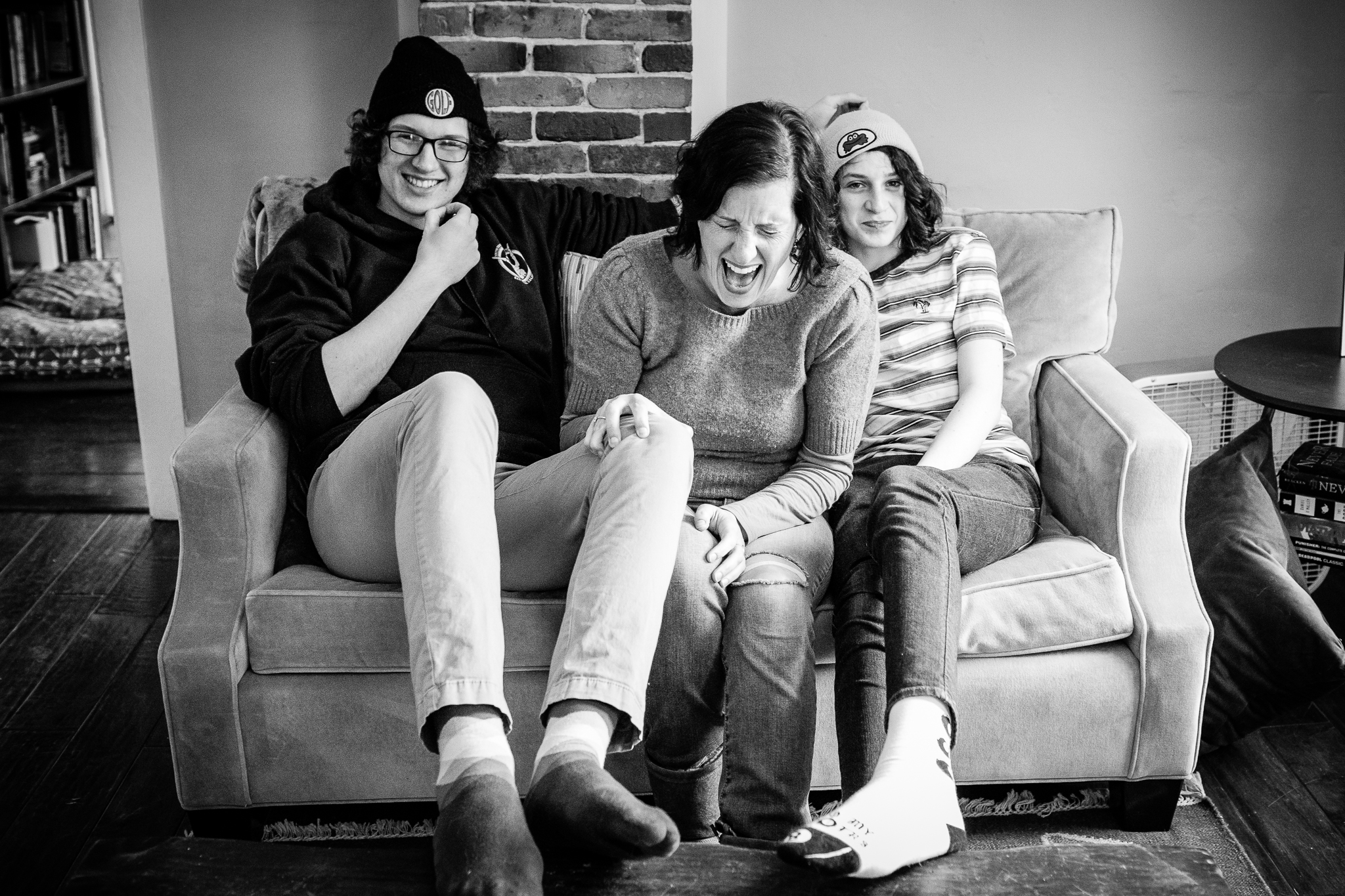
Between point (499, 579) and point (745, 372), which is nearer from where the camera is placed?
point (499, 579)

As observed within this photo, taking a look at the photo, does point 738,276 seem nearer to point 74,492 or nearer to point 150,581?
point 150,581

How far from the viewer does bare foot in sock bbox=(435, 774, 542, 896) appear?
1.21 m

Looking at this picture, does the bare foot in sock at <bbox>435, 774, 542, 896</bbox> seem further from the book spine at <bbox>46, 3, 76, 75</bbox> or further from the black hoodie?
the book spine at <bbox>46, 3, 76, 75</bbox>

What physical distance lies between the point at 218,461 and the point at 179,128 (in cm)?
140

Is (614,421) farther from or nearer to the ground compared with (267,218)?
nearer to the ground

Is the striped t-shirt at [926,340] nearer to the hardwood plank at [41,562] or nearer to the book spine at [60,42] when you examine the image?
the hardwood plank at [41,562]

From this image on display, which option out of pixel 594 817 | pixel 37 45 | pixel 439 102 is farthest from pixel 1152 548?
pixel 37 45

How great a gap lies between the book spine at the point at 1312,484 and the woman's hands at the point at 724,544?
1327 millimetres

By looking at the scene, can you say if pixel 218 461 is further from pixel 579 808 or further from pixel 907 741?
pixel 907 741

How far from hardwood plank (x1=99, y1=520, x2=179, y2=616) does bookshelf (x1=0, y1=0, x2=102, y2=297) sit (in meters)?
1.88

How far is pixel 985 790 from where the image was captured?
6.45 feet

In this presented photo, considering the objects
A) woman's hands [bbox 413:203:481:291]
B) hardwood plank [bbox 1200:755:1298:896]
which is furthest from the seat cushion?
woman's hands [bbox 413:203:481:291]

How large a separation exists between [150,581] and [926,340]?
5.74 ft

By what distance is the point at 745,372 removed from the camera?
1823mm
